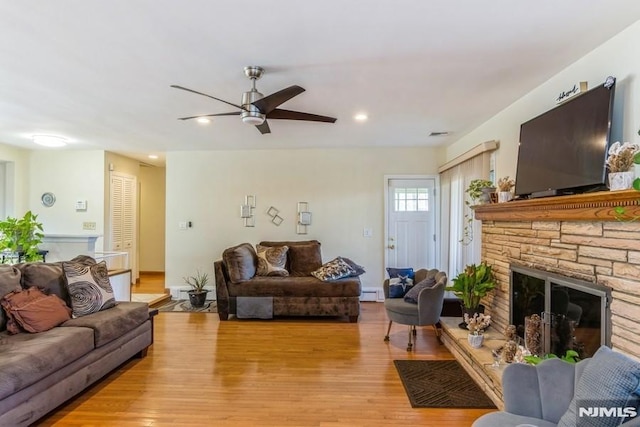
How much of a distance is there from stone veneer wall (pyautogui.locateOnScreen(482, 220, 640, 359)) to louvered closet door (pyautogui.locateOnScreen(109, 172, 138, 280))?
20.4 feet

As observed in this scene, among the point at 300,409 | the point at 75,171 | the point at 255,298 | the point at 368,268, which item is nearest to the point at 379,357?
the point at 300,409

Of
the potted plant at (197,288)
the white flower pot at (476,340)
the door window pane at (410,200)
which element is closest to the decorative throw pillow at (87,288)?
the potted plant at (197,288)

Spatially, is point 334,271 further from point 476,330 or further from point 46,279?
point 46,279

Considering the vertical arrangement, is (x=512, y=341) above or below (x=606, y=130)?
below

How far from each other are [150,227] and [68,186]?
7.23 ft

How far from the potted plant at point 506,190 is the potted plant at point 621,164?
121 centimetres

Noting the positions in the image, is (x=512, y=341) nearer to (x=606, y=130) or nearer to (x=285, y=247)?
(x=606, y=130)

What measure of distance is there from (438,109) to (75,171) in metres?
5.91

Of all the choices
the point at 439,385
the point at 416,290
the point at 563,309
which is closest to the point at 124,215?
the point at 416,290

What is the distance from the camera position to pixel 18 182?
579 cm

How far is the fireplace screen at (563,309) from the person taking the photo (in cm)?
210

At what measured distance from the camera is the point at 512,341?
2605 mm

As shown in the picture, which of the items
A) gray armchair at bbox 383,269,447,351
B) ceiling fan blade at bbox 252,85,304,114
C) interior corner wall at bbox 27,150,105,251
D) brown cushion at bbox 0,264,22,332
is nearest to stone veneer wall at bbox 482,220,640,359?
gray armchair at bbox 383,269,447,351

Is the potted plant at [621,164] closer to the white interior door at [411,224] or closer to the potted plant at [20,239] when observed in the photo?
the white interior door at [411,224]
